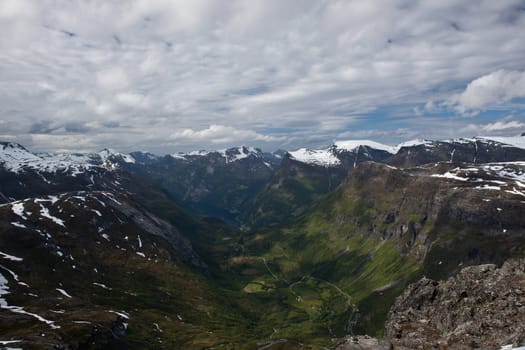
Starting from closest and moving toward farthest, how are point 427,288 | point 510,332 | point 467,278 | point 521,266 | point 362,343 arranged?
point 510,332 → point 362,343 → point 521,266 → point 467,278 → point 427,288

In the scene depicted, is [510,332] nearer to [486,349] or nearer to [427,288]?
[486,349]

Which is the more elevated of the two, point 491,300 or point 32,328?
point 491,300

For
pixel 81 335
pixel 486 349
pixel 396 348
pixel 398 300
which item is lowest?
pixel 81 335

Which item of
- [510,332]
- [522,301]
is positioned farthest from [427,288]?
[510,332]

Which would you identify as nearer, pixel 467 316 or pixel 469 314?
pixel 467 316

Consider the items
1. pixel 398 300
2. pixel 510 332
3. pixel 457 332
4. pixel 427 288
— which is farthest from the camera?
pixel 398 300

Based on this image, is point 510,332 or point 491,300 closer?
point 510,332

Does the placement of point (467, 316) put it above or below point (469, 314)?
below
